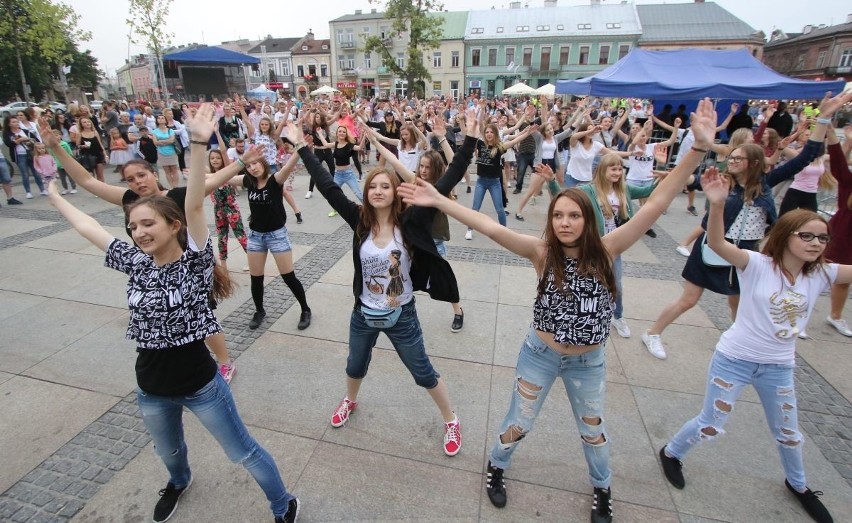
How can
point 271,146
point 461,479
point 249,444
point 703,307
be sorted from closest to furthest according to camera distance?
point 249,444, point 461,479, point 703,307, point 271,146

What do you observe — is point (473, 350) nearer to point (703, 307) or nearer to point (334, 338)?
point (334, 338)

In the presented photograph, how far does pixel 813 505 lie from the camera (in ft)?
7.95

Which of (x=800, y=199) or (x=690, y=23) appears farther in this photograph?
(x=690, y=23)

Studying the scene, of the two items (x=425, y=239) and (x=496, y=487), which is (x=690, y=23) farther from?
(x=496, y=487)

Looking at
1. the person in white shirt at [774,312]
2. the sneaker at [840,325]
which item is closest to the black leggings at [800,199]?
the sneaker at [840,325]

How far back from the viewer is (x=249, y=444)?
2.18 meters

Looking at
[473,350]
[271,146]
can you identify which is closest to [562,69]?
[271,146]

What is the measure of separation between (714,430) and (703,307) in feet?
9.91

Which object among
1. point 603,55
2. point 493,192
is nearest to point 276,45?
point 603,55

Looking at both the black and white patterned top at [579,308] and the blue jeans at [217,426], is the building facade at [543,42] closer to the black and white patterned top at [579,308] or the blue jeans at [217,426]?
the black and white patterned top at [579,308]

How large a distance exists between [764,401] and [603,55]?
59220 millimetres

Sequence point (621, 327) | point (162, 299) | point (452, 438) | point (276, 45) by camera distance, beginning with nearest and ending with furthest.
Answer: point (162, 299), point (452, 438), point (621, 327), point (276, 45)

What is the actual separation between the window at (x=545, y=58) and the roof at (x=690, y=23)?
1061 cm

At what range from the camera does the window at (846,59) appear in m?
49.1
